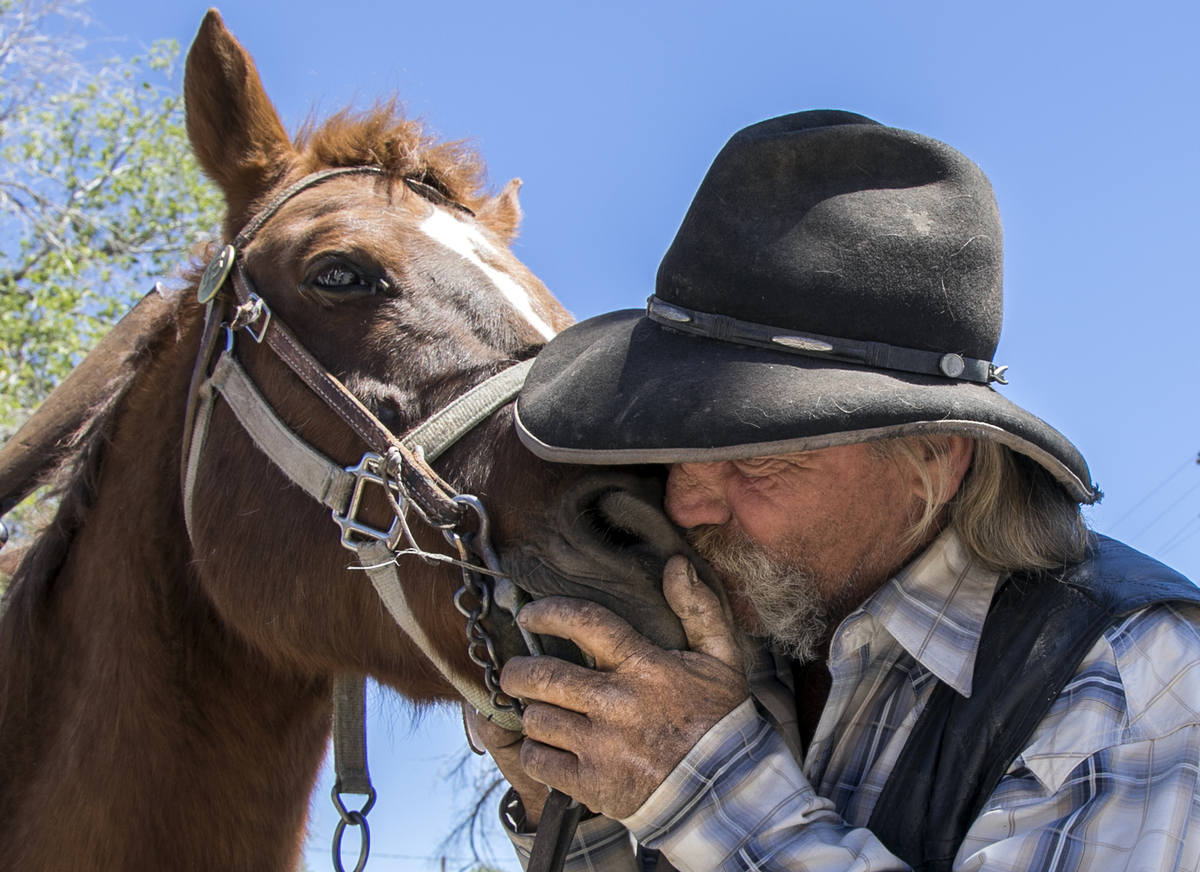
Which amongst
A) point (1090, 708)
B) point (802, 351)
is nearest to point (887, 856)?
point (1090, 708)

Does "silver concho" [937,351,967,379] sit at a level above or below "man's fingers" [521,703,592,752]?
above

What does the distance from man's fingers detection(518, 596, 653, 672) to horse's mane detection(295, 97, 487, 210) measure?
1470 mm

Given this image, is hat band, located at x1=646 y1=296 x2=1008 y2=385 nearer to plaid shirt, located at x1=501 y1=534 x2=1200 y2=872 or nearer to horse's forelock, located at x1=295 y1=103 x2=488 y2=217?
plaid shirt, located at x1=501 y1=534 x2=1200 y2=872

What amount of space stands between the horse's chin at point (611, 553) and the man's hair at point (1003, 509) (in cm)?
51

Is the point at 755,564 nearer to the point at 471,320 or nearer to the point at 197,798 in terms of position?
the point at 471,320

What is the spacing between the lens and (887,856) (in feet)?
5.62

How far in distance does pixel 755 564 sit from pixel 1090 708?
0.63m

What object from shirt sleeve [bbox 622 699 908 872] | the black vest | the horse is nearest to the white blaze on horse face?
the horse

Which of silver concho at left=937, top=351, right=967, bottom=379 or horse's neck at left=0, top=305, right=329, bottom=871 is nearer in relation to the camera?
silver concho at left=937, top=351, right=967, bottom=379

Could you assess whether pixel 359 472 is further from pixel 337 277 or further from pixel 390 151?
pixel 390 151

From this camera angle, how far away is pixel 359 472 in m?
2.13

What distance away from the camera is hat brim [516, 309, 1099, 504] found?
67.8 inches

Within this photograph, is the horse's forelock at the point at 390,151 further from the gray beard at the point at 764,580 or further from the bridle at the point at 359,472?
the gray beard at the point at 764,580

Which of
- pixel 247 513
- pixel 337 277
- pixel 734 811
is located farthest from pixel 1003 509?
pixel 247 513
